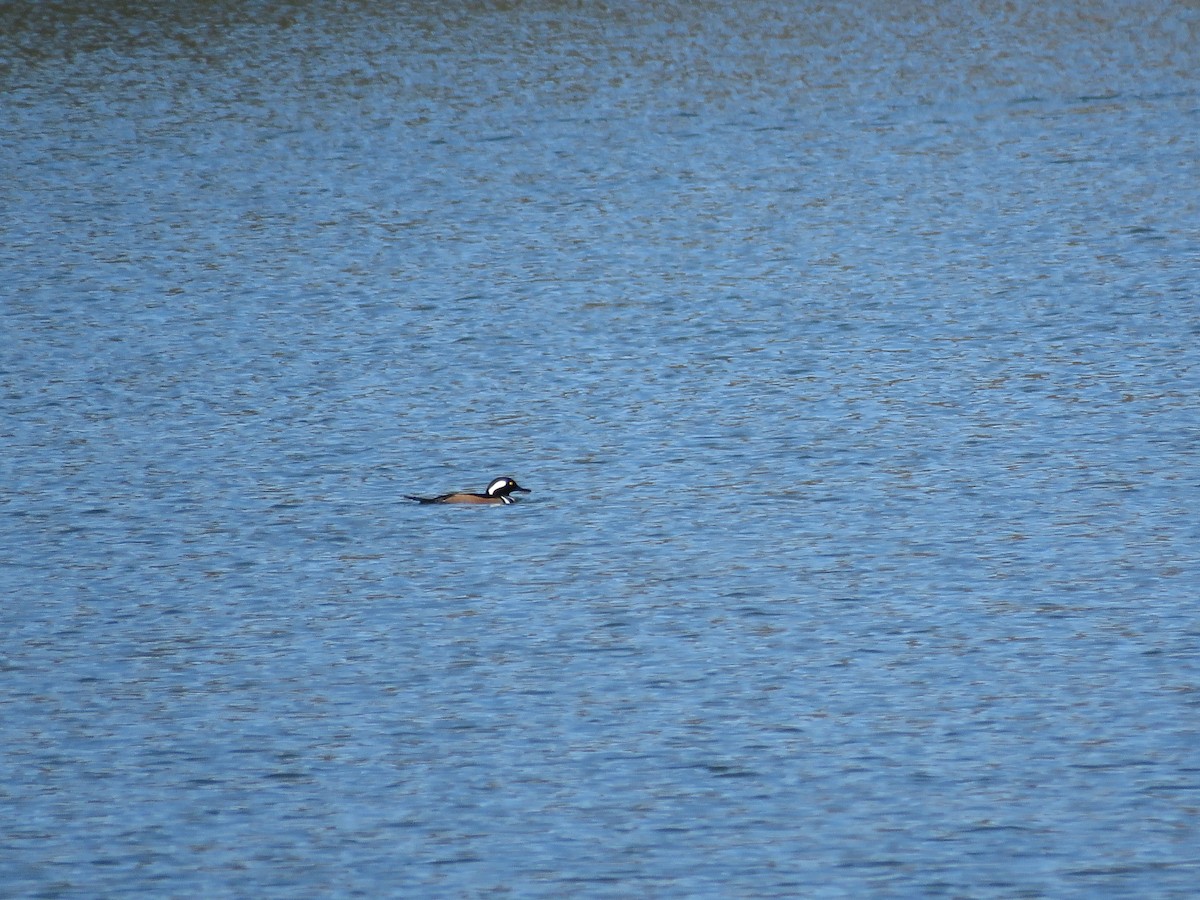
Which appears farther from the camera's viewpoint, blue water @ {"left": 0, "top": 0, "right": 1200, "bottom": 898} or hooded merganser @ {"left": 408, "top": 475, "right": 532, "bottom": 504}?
hooded merganser @ {"left": 408, "top": 475, "right": 532, "bottom": 504}

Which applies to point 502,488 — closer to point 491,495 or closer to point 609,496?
point 491,495

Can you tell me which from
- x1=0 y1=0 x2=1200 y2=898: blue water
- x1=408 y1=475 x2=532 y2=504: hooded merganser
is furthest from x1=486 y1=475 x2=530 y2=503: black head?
x1=0 y1=0 x2=1200 y2=898: blue water

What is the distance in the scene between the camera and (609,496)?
1966 cm

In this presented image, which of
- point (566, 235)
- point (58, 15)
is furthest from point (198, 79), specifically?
point (566, 235)

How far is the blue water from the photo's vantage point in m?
12.9

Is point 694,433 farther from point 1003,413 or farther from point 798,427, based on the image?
point 1003,413

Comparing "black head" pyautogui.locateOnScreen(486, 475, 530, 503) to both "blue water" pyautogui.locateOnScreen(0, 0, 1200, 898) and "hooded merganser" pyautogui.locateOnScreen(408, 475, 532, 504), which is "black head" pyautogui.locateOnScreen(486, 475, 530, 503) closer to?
"hooded merganser" pyautogui.locateOnScreen(408, 475, 532, 504)

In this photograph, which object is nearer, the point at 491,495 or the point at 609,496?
the point at 491,495

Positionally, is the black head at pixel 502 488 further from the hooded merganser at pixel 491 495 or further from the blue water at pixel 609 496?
the blue water at pixel 609 496

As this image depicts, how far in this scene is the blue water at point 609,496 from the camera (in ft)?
42.2

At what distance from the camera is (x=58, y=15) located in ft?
170

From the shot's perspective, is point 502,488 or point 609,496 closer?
point 502,488

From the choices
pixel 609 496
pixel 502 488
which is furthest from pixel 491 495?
pixel 609 496

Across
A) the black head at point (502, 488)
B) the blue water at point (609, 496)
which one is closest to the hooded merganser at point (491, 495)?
the black head at point (502, 488)
